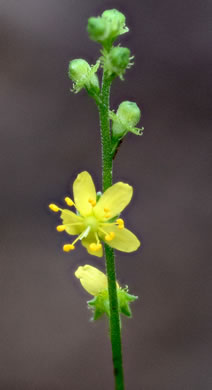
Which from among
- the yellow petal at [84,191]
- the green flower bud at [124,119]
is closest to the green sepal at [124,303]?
the yellow petal at [84,191]

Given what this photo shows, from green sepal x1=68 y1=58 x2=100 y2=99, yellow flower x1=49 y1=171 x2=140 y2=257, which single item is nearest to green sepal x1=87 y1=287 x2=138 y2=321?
yellow flower x1=49 y1=171 x2=140 y2=257

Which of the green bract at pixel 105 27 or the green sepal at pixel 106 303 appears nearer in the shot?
the green bract at pixel 105 27

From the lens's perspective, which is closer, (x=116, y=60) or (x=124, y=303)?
(x=116, y=60)

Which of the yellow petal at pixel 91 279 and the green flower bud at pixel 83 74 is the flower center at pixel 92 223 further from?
the green flower bud at pixel 83 74

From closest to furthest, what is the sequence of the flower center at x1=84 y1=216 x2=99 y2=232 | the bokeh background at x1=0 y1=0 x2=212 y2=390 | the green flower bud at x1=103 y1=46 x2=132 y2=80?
1. the green flower bud at x1=103 y1=46 x2=132 y2=80
2. the flower center at x1=84 y1=216 x2=99 y2=232
3. the bokeh background at x1=0 y1=0 x2=212 y2=390

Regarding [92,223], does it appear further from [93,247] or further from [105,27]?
[105,27]

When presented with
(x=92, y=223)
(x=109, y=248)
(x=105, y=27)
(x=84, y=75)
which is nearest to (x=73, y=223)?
(x=92, y=223)

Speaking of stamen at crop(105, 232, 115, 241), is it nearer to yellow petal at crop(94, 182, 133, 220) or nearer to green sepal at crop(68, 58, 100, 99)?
yellow petal at crop(94, 182, 133, 220)
